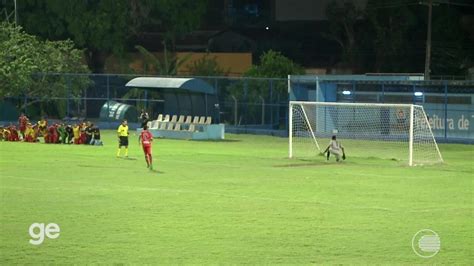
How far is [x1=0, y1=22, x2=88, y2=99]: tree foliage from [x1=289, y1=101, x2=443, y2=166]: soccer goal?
54.9 ft

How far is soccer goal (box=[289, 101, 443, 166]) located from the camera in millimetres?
39250

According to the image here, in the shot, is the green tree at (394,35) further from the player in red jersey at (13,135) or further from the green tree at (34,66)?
the player in red jersey at (13,135)

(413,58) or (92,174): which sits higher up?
(413,58)

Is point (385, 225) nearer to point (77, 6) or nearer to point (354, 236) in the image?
point (354, 236)

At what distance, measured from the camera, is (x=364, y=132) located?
155 feet

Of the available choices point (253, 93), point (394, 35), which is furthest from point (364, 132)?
point (394, 35)

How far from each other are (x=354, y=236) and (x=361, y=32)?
5796 cm

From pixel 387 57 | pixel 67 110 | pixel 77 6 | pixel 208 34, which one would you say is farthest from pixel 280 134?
pixel 208 34

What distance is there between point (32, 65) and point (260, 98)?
12.9 meters

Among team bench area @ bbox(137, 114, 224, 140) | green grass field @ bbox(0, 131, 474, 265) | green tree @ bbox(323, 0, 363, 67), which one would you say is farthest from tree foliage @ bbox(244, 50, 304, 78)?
green grass field @ bbox(0, 131, 474, 265)

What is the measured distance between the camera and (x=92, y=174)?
102ft
